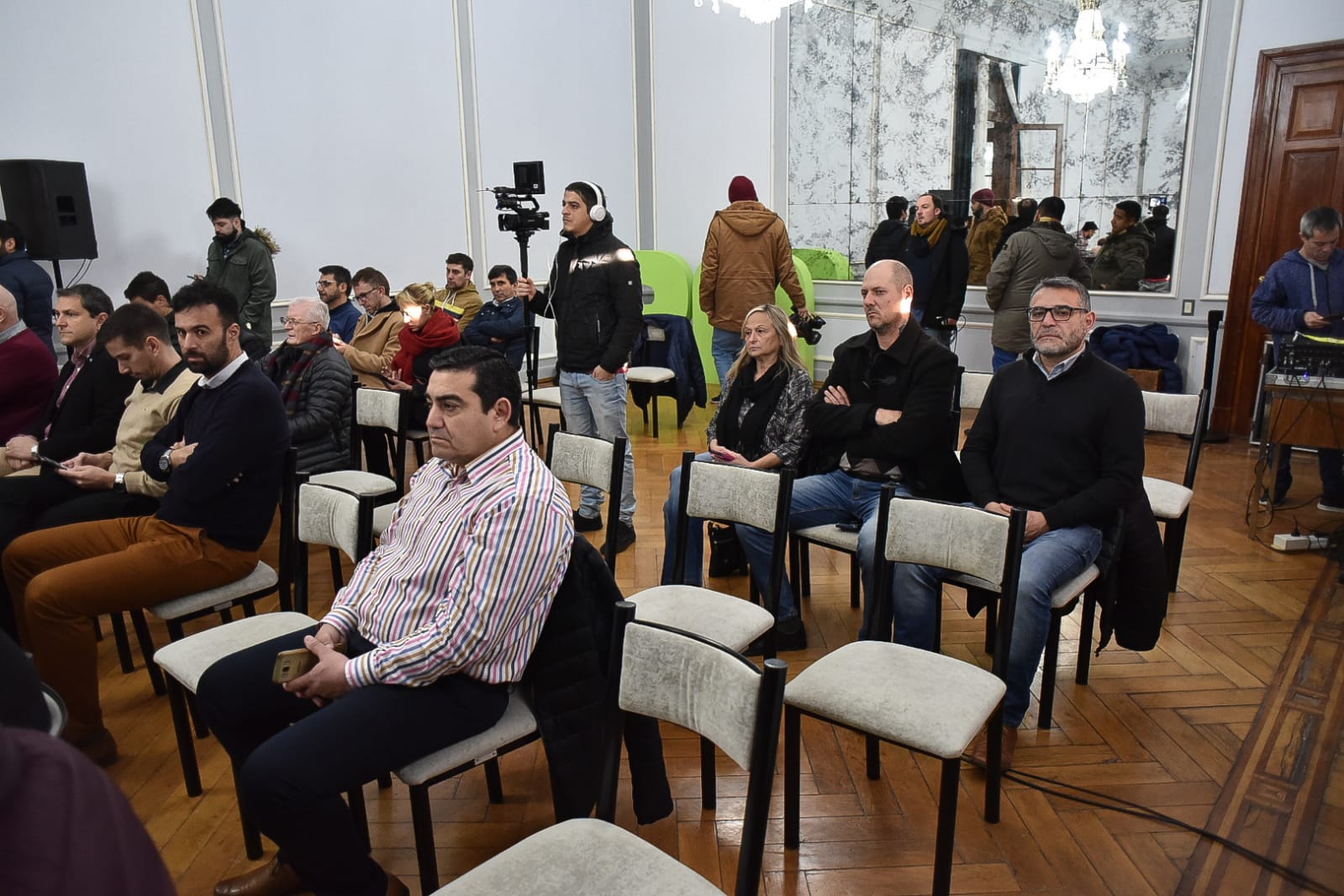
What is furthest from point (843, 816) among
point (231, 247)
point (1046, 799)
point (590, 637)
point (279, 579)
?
point (231, 247)

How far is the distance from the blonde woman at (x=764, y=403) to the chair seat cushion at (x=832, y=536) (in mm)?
267

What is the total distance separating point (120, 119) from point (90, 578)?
446 cm

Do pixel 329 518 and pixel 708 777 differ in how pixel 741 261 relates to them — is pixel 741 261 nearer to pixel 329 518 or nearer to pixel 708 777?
pixel 329 518

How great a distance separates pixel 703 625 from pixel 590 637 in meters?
0.51

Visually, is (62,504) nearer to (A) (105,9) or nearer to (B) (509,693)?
(B) (509,693)

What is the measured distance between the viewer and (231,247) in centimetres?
574

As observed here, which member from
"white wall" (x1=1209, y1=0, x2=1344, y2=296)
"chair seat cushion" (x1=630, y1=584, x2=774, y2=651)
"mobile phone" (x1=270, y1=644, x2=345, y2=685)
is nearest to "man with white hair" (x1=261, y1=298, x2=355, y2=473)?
"chair seat cushion" (x1=630, y1=584, x2=774, y2=651)

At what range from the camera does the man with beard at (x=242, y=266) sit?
5.70 metres

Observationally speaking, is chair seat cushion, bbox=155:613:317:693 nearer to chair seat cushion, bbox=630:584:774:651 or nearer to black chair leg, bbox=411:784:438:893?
black chair leg, bbox=411:784:438:893

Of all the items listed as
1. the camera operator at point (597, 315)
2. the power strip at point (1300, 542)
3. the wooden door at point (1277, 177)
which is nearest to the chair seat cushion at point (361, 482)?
the camera operator at point (597, 315)

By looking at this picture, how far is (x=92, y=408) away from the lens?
130 inches

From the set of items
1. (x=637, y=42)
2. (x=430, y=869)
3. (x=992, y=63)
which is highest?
(x=637, y=42)

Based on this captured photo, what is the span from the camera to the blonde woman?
3.25 m

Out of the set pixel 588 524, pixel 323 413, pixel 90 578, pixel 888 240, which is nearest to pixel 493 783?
pixel 90 578
